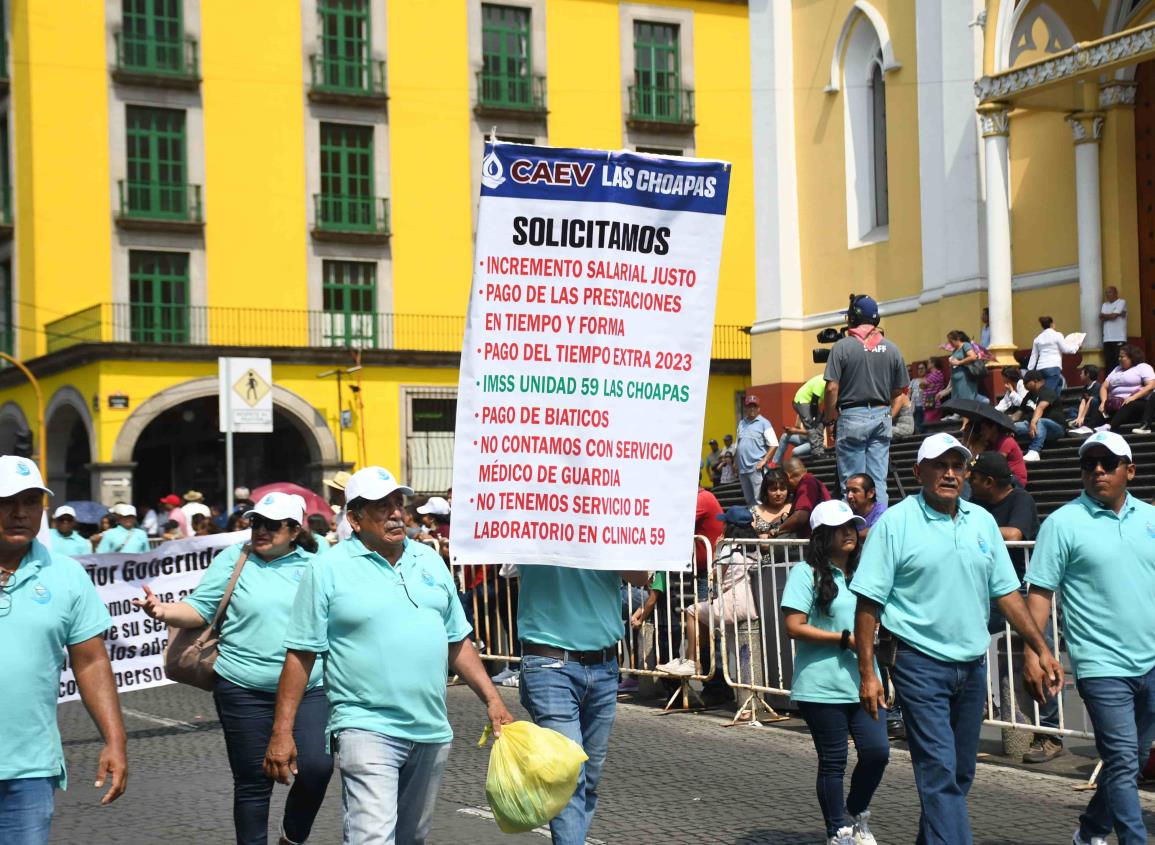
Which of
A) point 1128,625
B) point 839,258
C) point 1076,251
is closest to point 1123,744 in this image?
point 1128,625

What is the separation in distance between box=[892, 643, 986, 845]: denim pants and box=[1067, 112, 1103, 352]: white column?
56.7 ft

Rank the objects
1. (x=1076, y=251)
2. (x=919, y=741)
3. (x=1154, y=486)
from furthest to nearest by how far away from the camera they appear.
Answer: (x=1076, y=251)
(x=1154, y=486)
(x=919, y=741)

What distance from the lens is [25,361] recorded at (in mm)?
40938

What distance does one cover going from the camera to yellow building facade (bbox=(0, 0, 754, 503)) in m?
39.4

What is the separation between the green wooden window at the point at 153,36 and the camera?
39844 mm

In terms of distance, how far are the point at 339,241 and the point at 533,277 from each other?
3564 centimetres

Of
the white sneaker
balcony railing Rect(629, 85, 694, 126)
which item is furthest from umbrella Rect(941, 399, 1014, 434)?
balcony railing Rect(629, 85, 694, 126)

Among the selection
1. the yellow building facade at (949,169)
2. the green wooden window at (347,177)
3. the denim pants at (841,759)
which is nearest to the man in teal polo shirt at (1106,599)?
the denim pants at (841,759)

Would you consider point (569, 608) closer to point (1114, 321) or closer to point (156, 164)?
point (1114, 321)

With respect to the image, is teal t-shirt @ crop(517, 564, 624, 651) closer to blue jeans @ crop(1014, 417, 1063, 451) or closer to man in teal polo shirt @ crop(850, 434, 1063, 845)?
man in teal polo shirt @ crop(850, 434, 1063, 845)

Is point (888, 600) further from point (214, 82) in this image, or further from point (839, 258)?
point (214, 82)

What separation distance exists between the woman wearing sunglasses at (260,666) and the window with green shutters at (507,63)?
3621cm

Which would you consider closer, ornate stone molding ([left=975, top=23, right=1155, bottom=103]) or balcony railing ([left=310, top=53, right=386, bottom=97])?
ornate stone molding ([left=975, top=23, right=1155, bottom=103])

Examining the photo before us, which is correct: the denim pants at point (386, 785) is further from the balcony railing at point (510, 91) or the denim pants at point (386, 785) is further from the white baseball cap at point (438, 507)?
the balcony railing at point (510, 91)
